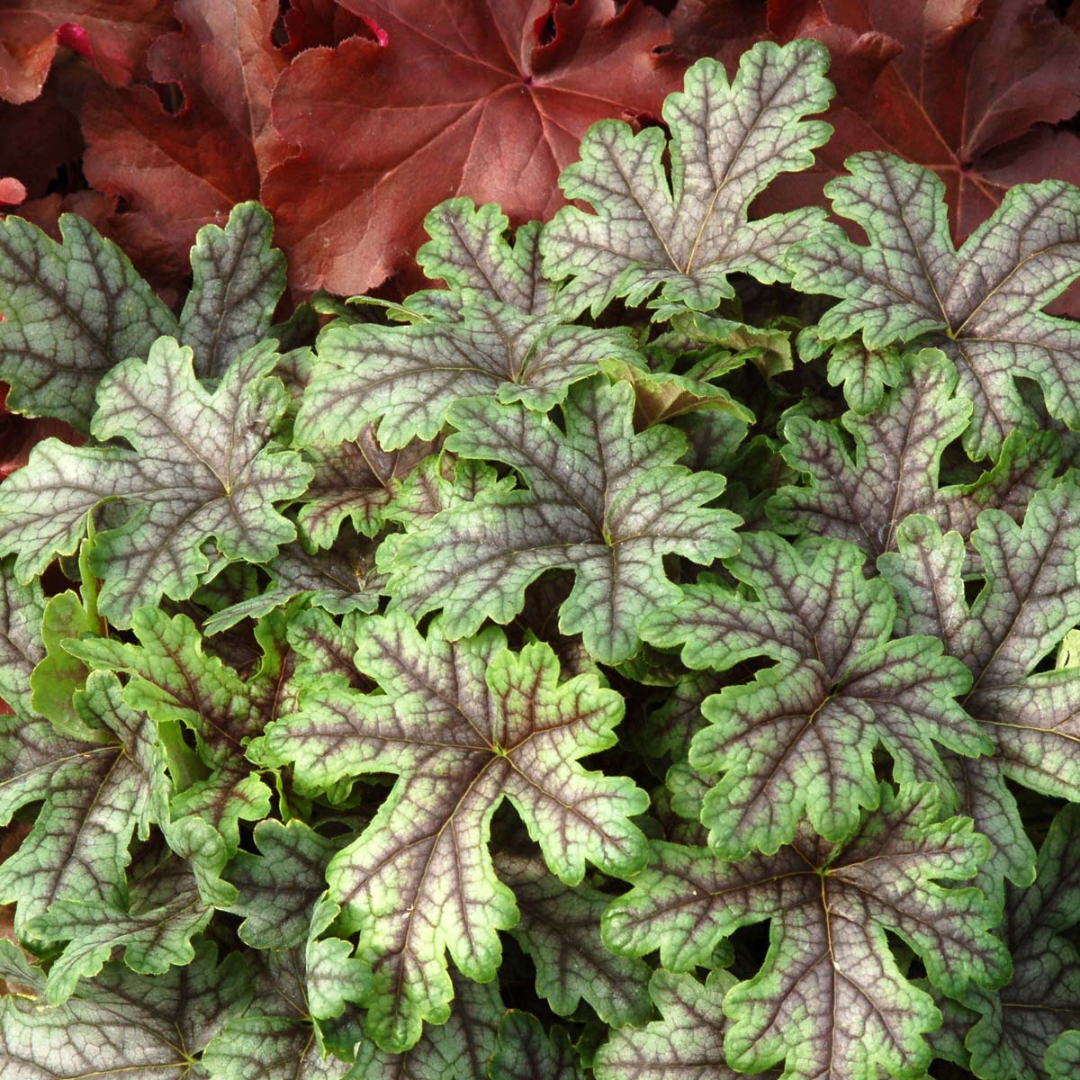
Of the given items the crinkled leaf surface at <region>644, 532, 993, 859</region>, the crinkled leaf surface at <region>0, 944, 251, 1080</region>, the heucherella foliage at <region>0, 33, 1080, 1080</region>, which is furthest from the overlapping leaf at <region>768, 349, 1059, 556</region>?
the crinkled leaf surface at <region>0, 944, 251, 1080</region>

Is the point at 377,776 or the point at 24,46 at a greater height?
the point at 24,46

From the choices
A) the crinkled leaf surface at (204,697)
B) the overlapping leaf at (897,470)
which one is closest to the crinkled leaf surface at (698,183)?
the overlapping leaf at (897,470)

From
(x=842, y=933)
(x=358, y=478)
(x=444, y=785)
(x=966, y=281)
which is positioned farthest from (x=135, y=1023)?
(x=966, y=281)

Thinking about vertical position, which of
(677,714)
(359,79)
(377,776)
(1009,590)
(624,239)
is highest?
(359,79)

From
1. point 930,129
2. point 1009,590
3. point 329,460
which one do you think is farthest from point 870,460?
point 329,460

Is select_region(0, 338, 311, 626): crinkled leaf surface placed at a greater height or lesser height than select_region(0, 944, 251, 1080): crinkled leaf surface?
greater

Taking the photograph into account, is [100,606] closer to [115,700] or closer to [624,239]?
[115,700]

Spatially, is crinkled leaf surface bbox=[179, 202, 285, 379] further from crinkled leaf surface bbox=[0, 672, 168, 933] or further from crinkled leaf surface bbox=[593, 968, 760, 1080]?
crinkled leaf surface bbox=[593, 968, 760, 1080]
